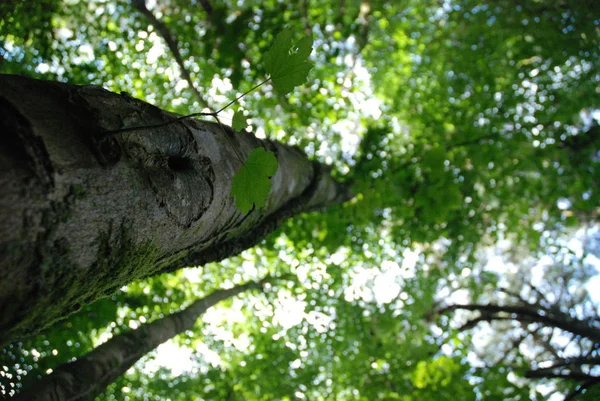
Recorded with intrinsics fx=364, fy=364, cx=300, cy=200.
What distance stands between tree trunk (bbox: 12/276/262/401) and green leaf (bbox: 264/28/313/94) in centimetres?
235

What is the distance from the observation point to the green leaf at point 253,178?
116cm

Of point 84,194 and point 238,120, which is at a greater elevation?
point 238,120

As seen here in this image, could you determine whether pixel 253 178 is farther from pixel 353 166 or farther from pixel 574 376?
pixel 574 376

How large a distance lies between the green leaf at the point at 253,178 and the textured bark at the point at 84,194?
0.22 m

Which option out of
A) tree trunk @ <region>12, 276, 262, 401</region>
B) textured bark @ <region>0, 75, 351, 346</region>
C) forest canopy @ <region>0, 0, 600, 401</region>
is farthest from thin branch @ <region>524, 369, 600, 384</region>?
textured bark @ <region>0, 75, 351, 346</region>

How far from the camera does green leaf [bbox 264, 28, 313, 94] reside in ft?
3.61

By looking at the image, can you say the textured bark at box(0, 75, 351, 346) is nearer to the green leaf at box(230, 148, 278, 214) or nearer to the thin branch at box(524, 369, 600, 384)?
the green leaf at box(230, 148, 278, 214)

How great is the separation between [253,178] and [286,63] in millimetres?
370

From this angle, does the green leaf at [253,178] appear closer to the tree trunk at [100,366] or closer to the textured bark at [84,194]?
the textured bark at [84,194]

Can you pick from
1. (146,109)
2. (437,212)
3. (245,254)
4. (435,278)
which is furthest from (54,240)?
(435,278)

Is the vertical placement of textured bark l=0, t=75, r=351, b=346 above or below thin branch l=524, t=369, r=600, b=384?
above

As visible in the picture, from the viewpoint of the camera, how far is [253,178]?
1183 millimetres

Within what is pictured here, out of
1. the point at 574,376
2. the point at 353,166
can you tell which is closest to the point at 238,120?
the point at 353,166

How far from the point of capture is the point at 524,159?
5.38 metres
